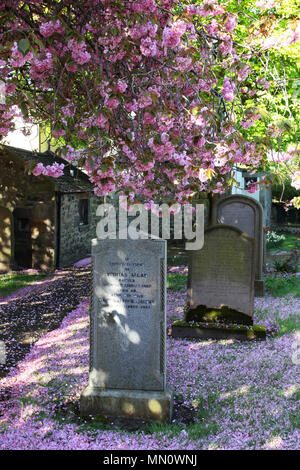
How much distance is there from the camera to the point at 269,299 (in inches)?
425

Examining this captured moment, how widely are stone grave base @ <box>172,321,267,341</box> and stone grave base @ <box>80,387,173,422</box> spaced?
9.33ft

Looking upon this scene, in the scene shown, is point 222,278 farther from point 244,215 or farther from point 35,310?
point 35,310

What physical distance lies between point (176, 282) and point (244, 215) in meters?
2.82

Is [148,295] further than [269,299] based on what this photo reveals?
No

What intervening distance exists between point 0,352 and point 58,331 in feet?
4.45

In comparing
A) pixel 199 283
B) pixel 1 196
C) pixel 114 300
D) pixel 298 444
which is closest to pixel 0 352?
pixel 114 300

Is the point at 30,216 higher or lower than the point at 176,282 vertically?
higher

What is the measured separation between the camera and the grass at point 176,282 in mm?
12156

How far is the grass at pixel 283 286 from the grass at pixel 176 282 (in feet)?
7.91

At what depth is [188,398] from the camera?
5590mm

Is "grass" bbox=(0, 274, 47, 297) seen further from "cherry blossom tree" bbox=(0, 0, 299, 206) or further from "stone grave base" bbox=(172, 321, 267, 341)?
"cherry blossom tree" bbox=(0, 0, 299, 206)

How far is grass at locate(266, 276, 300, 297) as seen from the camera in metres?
11.4

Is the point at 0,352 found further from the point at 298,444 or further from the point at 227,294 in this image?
the point at 298,444

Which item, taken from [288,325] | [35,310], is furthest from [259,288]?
[35,310]
